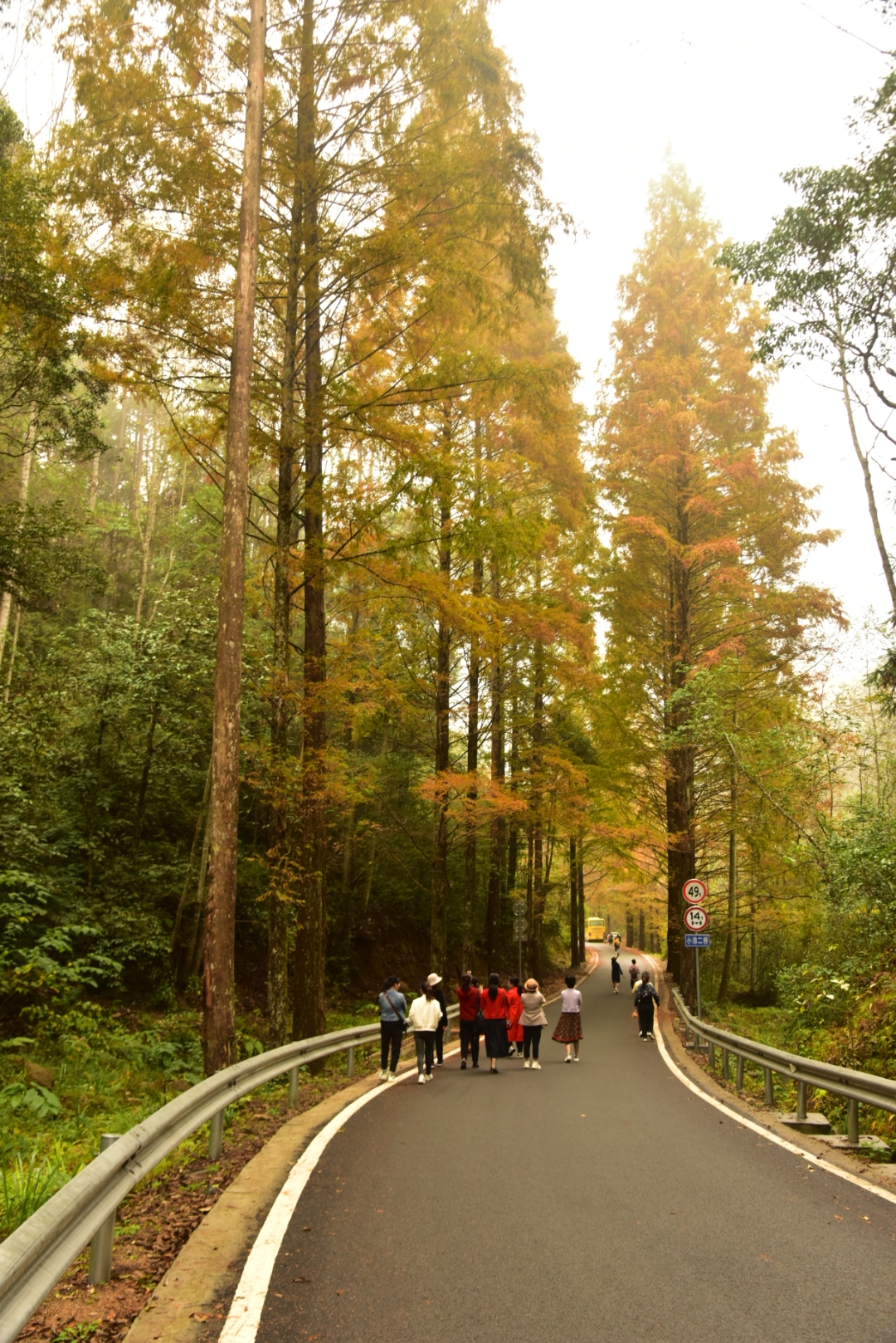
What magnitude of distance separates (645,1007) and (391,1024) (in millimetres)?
9438

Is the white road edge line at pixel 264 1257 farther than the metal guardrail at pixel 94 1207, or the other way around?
the white road edge line at pixel 264 1257

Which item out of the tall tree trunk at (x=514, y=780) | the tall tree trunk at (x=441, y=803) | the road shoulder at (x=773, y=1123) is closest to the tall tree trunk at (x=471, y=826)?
the tall tree trunk at (x=441, y=803)

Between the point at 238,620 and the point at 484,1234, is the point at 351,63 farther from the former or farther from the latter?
the point at 484,1234

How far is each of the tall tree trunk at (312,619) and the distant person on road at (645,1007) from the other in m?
9.28

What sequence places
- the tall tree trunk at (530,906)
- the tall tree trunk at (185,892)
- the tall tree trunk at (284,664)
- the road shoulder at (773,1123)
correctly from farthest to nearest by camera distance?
the tall tree trunk at (530,906)
the tall tree trunk at (185,892)
the tall tree trunk at (284,664)
the road shoulder at (773,1123)

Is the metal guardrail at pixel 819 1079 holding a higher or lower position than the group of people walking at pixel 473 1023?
higher

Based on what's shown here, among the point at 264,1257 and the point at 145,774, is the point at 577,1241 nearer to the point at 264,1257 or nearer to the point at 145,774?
the point at 264,1257

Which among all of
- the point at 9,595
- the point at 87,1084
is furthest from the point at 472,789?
the point at 9,595

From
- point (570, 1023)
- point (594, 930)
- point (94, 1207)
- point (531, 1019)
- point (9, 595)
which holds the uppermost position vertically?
point (9, 595)

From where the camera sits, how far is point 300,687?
39.0ft

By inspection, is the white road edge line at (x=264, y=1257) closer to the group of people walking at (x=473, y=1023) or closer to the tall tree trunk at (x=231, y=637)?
the tall tree trunk at (x=231, y=637)

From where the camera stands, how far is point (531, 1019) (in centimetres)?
1526

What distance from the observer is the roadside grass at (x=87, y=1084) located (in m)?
6.67

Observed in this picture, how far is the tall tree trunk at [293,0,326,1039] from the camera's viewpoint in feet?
39.0
